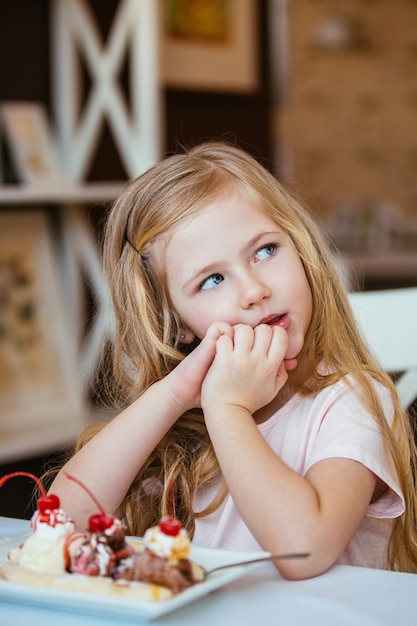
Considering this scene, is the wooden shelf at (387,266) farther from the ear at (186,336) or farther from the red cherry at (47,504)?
the red cherry at (47,504)

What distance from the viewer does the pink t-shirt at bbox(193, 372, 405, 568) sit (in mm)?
1020

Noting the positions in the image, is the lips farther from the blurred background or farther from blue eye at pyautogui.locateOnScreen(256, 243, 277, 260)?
the blurred background

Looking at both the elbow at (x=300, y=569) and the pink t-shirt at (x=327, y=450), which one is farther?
the pink t-shirt at (x=327, y=450)

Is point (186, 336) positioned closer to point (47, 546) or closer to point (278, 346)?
point (278, 346)

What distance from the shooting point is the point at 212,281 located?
108cm

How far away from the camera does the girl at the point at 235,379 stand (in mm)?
980

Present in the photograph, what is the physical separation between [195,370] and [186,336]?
0.49 feet

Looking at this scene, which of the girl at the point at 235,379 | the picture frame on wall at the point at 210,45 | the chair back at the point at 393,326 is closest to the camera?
the girl at the point at 235,379

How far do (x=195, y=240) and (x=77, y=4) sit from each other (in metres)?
2.32

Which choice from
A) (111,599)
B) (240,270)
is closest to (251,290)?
(240,270)

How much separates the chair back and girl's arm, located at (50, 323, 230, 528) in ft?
1.58

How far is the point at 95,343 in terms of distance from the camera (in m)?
3.21

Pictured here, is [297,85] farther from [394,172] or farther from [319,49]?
[394,172]

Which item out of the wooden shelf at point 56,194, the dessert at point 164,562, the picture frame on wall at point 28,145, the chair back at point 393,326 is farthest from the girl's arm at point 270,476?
the picture frame on wall at point 28,145
